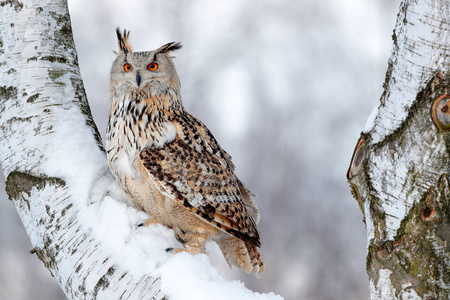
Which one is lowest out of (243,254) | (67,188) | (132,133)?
(67,188)

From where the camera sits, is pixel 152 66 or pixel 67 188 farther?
pixel 152 66

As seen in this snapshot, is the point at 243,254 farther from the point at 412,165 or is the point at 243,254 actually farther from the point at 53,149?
the point at 412,165

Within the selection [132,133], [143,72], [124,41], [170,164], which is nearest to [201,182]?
[170,164]

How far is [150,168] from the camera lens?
2.55 meters

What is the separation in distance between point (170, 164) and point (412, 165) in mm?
1455

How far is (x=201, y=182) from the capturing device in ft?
8.80

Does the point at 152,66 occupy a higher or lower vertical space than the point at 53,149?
higher

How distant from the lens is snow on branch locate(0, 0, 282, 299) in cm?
171

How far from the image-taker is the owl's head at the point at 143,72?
9.33 feet

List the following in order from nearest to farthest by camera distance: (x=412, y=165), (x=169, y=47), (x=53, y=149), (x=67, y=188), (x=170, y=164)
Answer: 1. (x=412, y=165)
2. (x=67, y=188)
3. (x=53, y=149)
4. (x=170, y=164)
5. (x=169, y=47)

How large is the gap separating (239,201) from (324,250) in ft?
14.6

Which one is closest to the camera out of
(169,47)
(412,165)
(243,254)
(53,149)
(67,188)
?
(412,165)

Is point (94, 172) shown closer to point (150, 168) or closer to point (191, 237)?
point (150, 168)

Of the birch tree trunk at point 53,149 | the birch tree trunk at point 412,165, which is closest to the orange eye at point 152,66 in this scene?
the birch tree trunk at point 53,149
